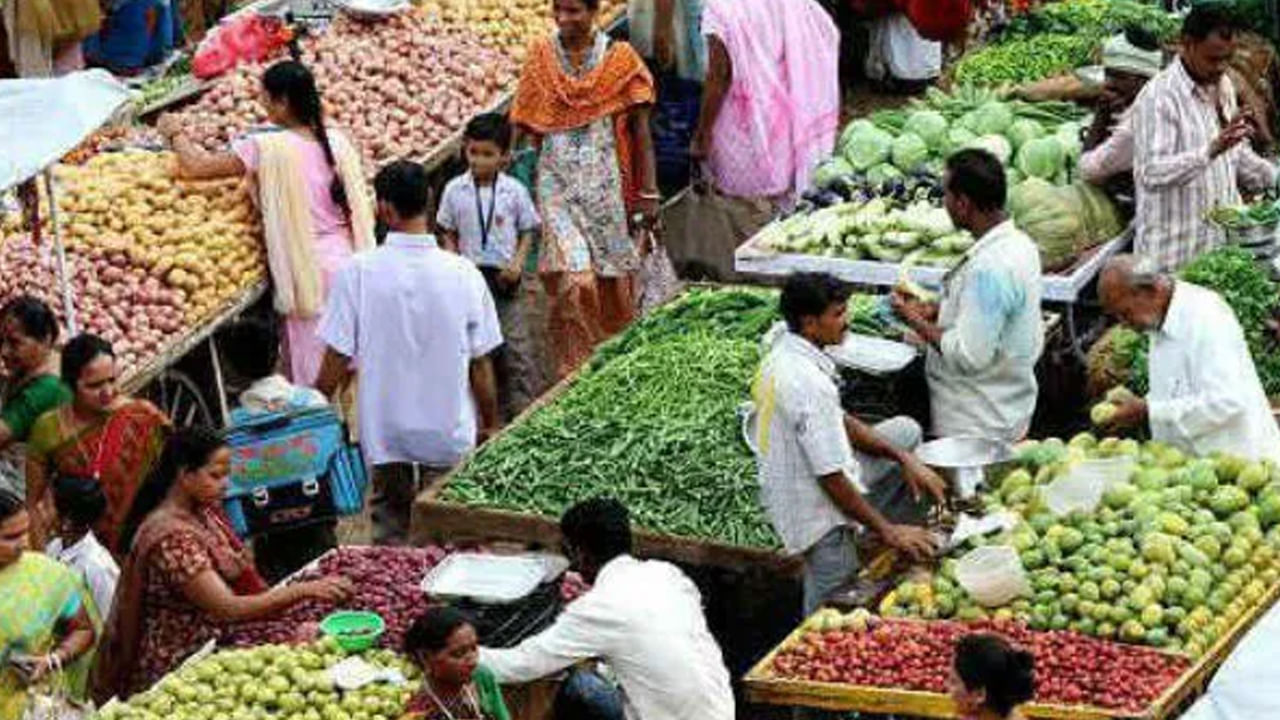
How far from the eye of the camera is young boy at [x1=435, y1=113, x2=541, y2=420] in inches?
503

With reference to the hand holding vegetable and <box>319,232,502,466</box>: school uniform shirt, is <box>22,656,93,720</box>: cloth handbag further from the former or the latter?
the hand holding vegetable

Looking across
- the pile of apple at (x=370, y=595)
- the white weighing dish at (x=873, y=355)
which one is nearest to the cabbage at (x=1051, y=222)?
the white weighing dish at (x=873, y=355)

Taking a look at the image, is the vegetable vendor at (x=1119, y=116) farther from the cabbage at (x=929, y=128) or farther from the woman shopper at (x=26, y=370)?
the woman shopper at (x=26, y=370)

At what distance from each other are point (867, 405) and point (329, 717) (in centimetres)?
294

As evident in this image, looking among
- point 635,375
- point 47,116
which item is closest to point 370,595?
point 635,375

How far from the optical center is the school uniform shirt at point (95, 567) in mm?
9859

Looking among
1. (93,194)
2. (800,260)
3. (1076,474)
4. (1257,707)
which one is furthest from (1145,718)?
(93,194)

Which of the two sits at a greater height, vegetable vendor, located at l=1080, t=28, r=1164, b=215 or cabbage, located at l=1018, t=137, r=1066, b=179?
vegetable vendor, located at l=1080, t=28, r=1164, b=215

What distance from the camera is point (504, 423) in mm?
13141

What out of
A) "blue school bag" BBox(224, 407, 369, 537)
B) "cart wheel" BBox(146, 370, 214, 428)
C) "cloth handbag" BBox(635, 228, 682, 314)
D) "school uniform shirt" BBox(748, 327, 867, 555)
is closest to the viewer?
"school uniform shirt" BBox(748, 327, 867, 555)

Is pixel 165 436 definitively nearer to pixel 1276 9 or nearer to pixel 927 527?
pixel 927 527

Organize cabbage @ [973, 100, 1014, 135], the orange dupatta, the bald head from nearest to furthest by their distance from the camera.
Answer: the bald head → the orange dupatta → cabbage @ [973, 100, 1014, 135]

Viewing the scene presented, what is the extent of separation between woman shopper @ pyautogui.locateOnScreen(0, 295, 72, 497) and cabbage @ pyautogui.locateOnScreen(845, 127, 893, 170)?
411 centimetres

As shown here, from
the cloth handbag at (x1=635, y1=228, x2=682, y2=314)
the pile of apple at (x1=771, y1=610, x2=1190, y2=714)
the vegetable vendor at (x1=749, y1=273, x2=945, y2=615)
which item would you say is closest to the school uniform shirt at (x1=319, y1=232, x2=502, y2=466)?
the vegetable vendor at (x1=749, y1=273, x2=945, y2=615)
